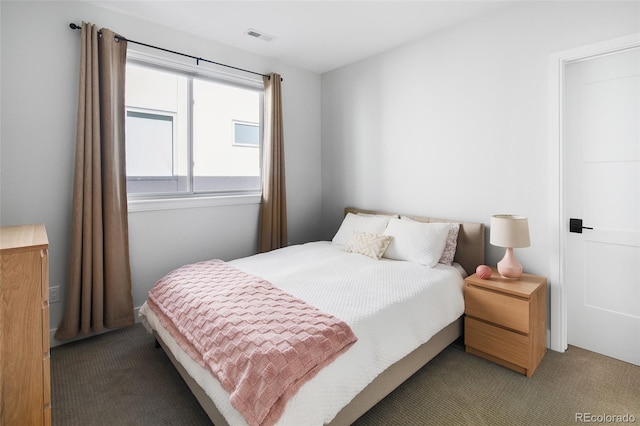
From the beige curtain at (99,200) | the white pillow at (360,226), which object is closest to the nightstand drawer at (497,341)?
the white pillow at (360,226)

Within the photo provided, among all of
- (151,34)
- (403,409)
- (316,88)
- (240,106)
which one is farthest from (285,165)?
(403,409)

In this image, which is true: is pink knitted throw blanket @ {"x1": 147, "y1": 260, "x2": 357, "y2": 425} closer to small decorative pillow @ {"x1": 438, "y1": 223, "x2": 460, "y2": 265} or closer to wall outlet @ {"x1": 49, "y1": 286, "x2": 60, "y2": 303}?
wall outlet @ {"x1": 49, "y1": 286, "x2": 60, "y2": 303}

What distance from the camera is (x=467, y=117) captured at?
2.84 metres

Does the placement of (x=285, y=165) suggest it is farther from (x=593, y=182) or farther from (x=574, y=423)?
(x=574, y=423)

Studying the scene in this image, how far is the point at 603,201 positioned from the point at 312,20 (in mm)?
2586

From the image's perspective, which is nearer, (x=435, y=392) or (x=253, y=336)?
(x=253, y=336)

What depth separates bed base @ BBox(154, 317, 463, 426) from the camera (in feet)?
5.05

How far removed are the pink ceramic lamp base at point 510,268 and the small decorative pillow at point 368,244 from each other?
0.88 meters

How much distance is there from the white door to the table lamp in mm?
434

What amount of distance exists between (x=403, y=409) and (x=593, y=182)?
2.01 m

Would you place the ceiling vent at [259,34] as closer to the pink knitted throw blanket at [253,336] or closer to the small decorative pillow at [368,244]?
the small decorative pillow at [368,244]

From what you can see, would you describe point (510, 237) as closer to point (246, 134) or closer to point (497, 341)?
point (497, 341)

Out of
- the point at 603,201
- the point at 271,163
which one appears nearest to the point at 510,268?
the point at 603,201

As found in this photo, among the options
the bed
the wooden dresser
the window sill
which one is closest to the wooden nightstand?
the bed
